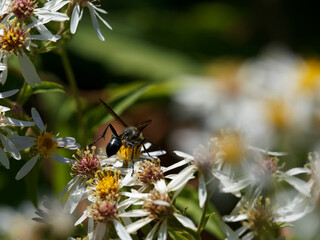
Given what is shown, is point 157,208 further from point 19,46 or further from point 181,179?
point 19,46

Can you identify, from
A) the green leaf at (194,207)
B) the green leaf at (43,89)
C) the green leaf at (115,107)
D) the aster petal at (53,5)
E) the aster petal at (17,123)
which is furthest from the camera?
the green leaf at (115,107)

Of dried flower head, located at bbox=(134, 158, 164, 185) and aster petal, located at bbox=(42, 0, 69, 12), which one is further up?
aster petal, located at bbox=(42, 0, 69, 12)

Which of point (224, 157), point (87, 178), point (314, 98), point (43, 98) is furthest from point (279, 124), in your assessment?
point (43, 98)

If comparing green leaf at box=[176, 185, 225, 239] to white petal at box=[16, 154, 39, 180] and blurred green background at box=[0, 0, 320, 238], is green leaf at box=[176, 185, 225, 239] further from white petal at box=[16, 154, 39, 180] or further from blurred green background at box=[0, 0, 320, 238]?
blurred green background at box=[0, 0, 320, 238]

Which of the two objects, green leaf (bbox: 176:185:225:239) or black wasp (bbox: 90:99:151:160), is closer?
black wasp (bbox: 90:99:151:160)

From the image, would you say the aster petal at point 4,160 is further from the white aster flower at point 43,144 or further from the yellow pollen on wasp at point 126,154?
the yellow pollen on wasp at point 126,154

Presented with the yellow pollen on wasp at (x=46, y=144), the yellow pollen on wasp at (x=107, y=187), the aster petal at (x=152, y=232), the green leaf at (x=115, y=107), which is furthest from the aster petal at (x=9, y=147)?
the green leaf at (x=115, y=107)

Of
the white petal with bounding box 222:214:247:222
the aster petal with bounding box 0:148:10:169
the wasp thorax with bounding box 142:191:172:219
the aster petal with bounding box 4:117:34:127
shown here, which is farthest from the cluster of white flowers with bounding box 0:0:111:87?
the white petal with bounding box 222:214:247:222
